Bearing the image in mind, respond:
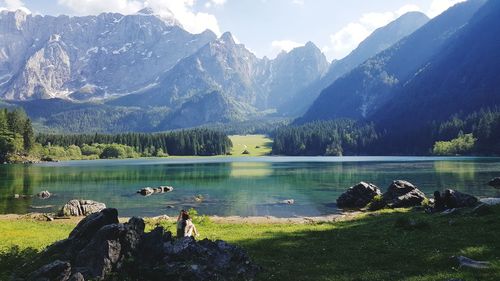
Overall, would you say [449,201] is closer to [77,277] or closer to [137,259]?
[137,259]

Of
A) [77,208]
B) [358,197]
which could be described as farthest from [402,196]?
[77,208]

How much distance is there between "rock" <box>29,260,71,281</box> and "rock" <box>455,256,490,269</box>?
830 inches

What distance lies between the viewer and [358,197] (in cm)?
7356

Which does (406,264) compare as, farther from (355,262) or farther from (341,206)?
(341,206)

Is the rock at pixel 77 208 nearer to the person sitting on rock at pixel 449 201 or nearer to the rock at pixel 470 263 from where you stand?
the person sitting on rock at pixel 449 201

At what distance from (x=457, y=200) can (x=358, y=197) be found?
24.6 metres

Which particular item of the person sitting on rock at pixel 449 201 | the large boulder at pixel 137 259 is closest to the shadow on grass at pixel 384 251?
the large boulder at pixel 137 259

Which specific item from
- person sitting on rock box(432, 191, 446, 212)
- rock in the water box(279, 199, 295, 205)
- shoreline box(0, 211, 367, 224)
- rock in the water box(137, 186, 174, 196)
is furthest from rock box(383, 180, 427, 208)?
rock in the water box(137, 186, 174, 196)

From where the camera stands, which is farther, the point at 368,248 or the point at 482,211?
the point at 482,211

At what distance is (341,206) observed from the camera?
73.6 m

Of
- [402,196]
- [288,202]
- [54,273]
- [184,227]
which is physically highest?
[54,273]

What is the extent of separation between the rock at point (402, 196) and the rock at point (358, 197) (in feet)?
15.6

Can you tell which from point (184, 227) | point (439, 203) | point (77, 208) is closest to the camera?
point (184, 227)

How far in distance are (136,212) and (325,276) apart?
5115 cm
